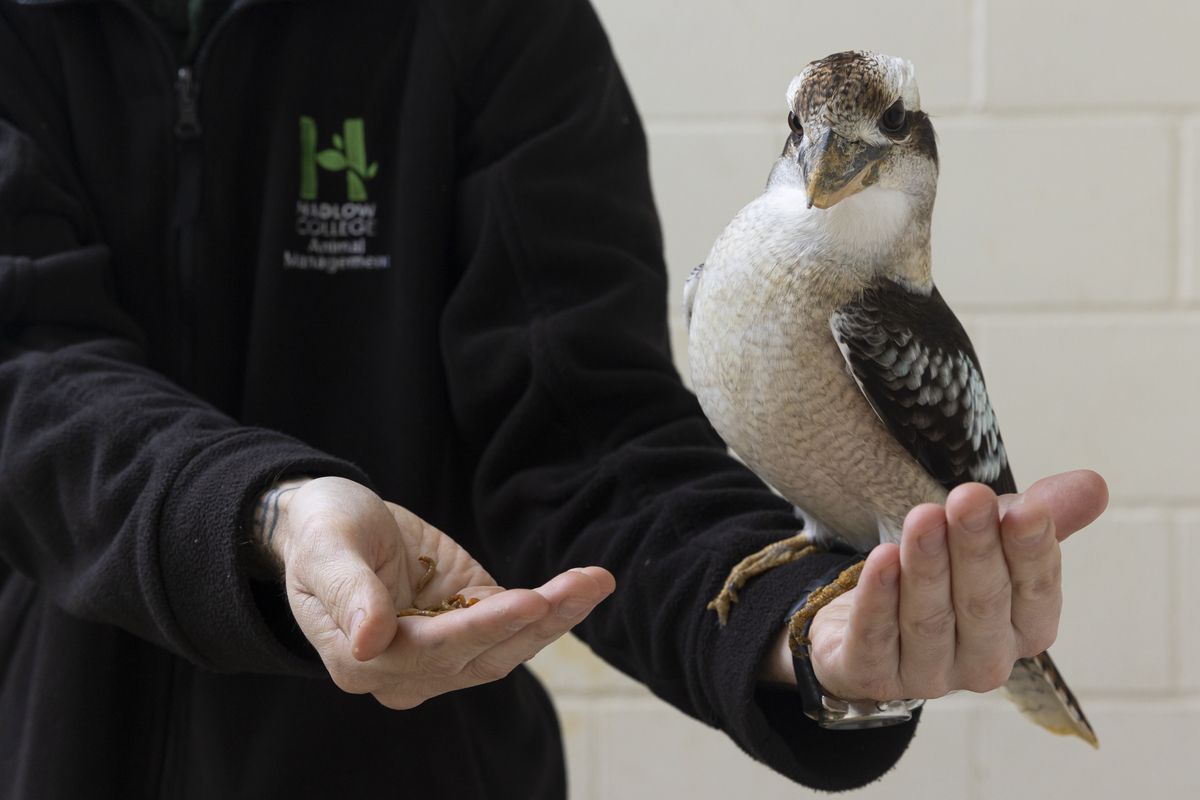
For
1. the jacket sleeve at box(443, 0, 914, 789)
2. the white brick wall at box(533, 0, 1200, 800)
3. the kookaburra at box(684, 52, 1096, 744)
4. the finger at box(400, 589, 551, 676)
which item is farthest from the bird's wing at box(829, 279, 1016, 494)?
the white brick wall at box(533, 0, 1200, 800)

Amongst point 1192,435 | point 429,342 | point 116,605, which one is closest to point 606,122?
point 429,342

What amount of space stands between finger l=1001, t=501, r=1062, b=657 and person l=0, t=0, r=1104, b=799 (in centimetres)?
18

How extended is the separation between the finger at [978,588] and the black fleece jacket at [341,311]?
0.23 meters

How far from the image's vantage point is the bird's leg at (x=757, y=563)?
2.24ft

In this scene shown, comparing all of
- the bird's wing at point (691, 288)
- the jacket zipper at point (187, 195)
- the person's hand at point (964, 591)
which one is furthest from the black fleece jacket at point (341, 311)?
the person's hand at point (964, 591)

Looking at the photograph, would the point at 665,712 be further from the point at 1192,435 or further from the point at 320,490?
the point at 320,490

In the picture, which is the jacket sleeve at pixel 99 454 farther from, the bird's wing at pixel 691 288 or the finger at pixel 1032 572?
the finger at pixel 1032 572

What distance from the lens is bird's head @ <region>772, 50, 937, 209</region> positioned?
20.0 inches

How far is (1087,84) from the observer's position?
3.68 ft

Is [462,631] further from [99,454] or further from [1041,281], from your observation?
[1041,281]

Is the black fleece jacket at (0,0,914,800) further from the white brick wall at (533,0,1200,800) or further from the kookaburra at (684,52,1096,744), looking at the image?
the white brick wall at (533,0,1200,800)

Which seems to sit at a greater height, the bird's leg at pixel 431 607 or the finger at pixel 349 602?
the finger at pixel 349 602

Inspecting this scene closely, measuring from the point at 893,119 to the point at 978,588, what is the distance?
0.21 meters

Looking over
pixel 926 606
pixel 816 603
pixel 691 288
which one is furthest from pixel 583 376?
pixel 926 606
